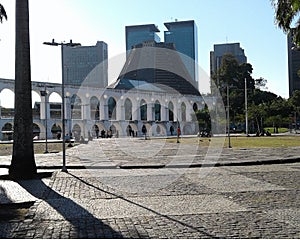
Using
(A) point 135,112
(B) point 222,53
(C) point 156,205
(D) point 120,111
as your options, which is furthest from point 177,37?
(B) point 222,53

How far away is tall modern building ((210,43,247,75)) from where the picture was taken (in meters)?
89.8

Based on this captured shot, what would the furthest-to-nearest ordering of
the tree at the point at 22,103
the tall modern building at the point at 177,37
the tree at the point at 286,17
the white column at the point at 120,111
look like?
the white column at the point at 120,111
the tall modern building at the point at 177,37
the tree at the point at 286,17
the tree at the point at 22,103

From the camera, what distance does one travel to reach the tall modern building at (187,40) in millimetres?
34166

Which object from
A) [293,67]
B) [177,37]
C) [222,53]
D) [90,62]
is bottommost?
[90,62]

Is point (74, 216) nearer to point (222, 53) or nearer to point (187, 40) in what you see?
point (187, 40)

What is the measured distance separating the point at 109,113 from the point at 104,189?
79.9m

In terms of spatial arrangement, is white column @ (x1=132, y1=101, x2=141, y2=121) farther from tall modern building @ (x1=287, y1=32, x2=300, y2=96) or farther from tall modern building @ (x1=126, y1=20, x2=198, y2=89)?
tall modern building @ (x1=126, y1=20, x2=198, y2=89)

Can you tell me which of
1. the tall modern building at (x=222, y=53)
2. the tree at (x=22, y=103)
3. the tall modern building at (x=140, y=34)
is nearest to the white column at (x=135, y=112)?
the tall modern building at (x=222, y=53)

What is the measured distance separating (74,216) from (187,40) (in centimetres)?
3198

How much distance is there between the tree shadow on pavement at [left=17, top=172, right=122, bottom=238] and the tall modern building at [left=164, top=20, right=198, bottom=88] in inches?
847

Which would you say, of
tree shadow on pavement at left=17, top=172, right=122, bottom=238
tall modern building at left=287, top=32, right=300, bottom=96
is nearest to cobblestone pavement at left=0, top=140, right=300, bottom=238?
tree shadow on pavement at left=17, top=172, right=122, bottom=238

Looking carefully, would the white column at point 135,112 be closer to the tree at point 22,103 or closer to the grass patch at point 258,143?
the grass patch at point 258,143

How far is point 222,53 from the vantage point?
304 feet

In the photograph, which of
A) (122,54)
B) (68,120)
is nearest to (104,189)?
(122,54)
